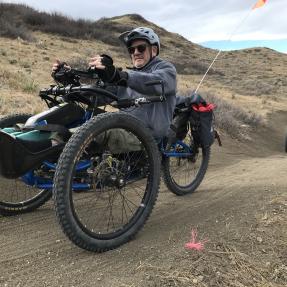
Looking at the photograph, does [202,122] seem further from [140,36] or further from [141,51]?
[140,36]

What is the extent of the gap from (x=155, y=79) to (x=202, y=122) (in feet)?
4.87

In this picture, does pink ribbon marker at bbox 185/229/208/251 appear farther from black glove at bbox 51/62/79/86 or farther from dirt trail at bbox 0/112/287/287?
black glove at bbox 51/62/79/86

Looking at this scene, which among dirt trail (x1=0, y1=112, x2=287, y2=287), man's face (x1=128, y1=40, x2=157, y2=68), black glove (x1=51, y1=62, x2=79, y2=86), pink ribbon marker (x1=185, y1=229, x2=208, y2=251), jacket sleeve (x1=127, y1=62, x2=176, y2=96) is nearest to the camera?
dirt trail (x1=0, y1=112, x2=287, y2=287)

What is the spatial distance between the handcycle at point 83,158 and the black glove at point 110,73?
0.13m

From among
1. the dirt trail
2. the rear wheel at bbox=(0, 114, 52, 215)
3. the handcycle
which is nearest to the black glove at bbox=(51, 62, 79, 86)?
the handcycle

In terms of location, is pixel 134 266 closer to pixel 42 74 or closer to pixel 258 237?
pixel 258 237

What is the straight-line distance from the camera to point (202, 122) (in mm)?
5406

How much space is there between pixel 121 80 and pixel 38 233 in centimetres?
143

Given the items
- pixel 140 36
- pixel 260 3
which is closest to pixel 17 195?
pixel 140 36

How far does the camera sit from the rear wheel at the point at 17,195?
422 centimetres

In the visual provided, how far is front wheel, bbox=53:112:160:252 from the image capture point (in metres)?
3.23

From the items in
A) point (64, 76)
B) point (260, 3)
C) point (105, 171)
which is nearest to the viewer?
point (105, 171)

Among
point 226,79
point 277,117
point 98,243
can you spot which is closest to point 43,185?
point 98,243

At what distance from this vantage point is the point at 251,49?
1988 inches
